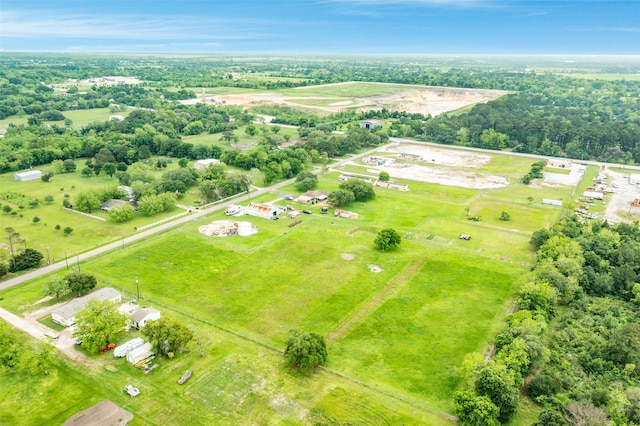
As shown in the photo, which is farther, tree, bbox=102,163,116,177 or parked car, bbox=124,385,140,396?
tree, bbox=102,163,116,177

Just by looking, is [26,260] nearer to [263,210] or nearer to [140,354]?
[140,354]

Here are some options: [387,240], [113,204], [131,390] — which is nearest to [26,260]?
[113,204]

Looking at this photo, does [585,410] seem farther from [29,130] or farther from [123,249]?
[29,130]

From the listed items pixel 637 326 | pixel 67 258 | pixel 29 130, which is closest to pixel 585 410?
pixel 637 326

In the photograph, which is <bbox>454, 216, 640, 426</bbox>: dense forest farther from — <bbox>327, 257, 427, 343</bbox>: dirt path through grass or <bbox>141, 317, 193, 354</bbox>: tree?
<bbox>141, 317, 193, 354</bbox>: tree

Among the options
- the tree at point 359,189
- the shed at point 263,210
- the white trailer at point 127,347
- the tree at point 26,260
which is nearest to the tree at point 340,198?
the tree at point 359,189

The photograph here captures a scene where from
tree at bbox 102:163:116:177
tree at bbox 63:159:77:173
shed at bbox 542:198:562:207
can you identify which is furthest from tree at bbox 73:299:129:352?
shed at bbox 542:198:562:207

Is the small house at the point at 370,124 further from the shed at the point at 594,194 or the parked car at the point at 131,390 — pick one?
the parked car at the point at 131,390
